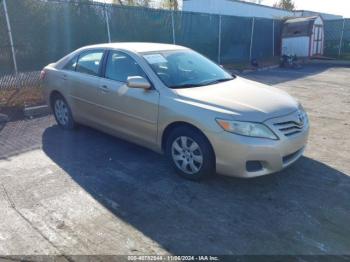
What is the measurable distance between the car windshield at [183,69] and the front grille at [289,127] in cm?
115

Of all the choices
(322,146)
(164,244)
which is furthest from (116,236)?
(322,146)

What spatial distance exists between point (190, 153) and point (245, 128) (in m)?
0.74

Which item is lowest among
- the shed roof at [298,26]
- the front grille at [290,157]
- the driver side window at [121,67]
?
the front grille at [290,157]

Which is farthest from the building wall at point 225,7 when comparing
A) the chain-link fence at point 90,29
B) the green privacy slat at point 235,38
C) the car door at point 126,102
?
the car door at point 126,102

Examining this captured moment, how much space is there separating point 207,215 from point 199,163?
69 cm

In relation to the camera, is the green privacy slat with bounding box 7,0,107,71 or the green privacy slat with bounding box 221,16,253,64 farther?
the green privacy slat with bounding box 221,16,253,64

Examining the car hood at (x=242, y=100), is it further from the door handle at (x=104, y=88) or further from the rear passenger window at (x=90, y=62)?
the rear passenger window at (x=90, y=62)

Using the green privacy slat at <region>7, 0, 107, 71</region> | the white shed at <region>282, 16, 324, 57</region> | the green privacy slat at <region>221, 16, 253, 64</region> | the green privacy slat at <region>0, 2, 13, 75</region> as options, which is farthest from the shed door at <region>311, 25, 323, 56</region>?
the green privacy slat at <region>0, 2, 13, 75</region>

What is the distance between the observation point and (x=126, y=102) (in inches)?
176

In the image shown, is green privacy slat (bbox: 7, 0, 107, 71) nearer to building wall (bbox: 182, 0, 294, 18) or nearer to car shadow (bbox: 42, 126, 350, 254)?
car shadow (bbox: 42, 126, 350, 254)

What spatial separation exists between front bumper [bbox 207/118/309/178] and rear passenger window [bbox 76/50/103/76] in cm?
231

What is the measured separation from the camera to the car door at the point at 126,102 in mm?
4230

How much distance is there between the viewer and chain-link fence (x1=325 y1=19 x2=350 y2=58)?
19.8 m

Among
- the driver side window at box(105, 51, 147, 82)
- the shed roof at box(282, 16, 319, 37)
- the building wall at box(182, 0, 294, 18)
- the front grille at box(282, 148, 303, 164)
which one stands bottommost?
the front grille at box(282, 148, 303, 164)
